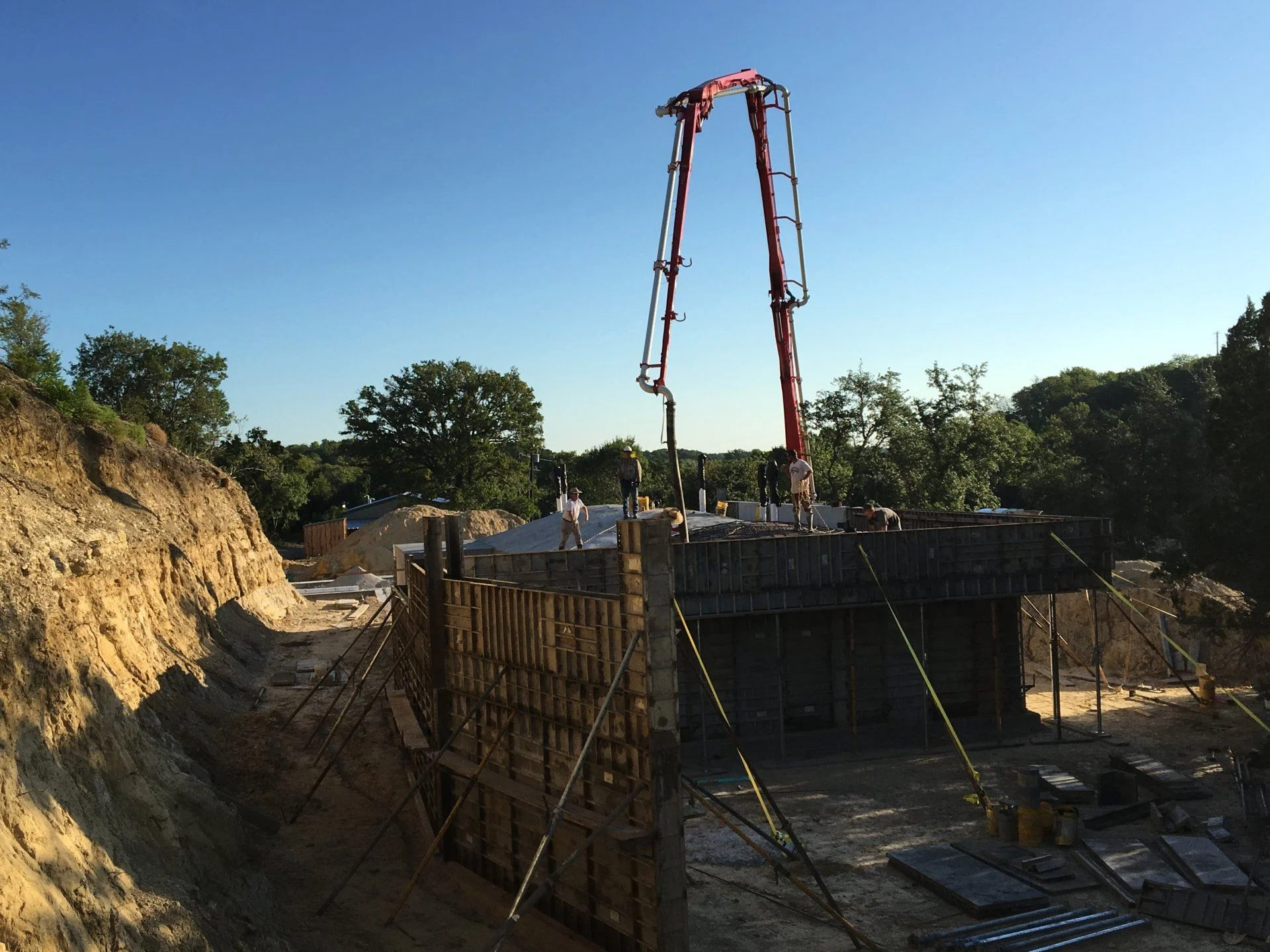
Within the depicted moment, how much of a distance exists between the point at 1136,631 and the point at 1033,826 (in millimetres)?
14017

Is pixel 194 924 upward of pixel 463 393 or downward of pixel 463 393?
downward

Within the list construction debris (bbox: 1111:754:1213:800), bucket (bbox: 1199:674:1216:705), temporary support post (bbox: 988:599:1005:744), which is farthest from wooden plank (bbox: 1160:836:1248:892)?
bucket (bbox: 1199:674:1216:705)

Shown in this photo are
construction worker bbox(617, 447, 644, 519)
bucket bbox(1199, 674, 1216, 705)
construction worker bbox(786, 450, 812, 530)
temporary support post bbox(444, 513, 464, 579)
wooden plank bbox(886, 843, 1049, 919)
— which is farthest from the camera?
bucket bbox(1199, 674, 1216, 705)

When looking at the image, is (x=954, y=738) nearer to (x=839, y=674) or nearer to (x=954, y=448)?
(x=839, y=674)

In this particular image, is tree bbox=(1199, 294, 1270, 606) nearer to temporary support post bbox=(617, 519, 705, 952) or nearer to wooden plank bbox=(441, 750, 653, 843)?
temporary support post bbox=(617, 519, 705, 952)

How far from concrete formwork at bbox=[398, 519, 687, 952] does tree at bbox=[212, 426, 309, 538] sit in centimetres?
4442

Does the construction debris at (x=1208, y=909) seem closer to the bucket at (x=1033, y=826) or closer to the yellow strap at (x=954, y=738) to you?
the bucket at (x=1033, y=826)

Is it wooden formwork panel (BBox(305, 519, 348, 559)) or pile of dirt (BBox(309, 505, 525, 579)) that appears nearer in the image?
pile of dirt (BBox(309, 505, 525, 579))

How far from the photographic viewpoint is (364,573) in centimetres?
5084

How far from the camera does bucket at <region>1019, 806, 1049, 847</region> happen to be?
643 inches

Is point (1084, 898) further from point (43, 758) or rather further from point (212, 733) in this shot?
point (212, 733)

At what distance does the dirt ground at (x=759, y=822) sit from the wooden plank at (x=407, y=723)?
3.15ft

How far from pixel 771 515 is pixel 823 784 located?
11.4m

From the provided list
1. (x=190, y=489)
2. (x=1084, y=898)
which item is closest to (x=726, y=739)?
(x=1084, y=898)
